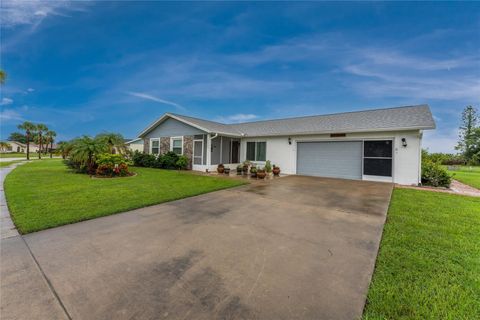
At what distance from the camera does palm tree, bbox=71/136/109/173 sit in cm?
1068

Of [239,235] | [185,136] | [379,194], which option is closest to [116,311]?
[239,235]

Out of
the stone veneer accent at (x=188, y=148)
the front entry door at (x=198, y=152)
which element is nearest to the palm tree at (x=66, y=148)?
the stone veneer accent at (x=188, y=148)

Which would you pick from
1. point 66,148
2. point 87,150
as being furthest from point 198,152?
point 66,148

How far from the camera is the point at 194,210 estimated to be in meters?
5.06

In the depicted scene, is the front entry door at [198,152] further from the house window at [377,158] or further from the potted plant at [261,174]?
the house window at [377,158]

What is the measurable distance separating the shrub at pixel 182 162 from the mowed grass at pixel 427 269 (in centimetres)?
1202

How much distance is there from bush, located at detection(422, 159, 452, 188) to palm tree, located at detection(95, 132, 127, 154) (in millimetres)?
18309

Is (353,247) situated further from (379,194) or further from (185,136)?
(185,136)

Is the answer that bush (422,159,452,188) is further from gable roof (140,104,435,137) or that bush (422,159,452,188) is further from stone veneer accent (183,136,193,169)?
stone veneer accent (183,136,193,169)

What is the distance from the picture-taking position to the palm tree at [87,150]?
1068cm

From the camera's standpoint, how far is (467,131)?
38000 mm

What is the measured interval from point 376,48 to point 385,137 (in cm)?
566

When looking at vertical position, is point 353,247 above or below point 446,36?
below

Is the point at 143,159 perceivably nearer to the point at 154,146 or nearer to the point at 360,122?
the point at 154,146
